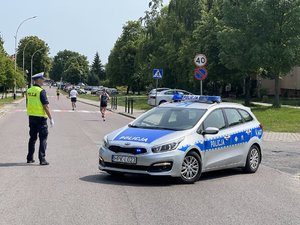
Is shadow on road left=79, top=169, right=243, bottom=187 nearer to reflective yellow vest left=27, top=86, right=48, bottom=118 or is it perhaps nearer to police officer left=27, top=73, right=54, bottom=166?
police officer left=27, top=73, right=54, bottom=166

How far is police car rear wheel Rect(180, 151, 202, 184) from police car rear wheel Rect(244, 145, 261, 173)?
1833mm

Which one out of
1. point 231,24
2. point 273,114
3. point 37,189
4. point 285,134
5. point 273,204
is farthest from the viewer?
point 231,24

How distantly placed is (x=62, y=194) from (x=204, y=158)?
9.32 ft

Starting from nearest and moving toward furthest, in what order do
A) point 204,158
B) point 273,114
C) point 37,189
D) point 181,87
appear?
point 37,189 → point 204,158 → point 273,114 → point 181,87

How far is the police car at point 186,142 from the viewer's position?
9.33m

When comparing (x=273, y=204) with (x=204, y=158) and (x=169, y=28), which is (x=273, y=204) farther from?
(x=169, y=28)

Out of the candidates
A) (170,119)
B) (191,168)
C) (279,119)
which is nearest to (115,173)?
(191,168)

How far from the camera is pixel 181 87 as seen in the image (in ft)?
196

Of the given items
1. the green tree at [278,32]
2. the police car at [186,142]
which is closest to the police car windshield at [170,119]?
Result: the police car at [186,142]

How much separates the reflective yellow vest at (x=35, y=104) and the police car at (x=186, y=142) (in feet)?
7.19

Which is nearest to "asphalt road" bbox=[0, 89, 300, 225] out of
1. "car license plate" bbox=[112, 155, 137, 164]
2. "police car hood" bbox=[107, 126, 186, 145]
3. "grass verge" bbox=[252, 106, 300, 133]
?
"car license plate" bbox=[112, 155, 137, 164]

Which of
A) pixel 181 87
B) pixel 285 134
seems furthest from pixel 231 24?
pixel 181 87

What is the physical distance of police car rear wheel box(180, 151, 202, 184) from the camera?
9.58 m

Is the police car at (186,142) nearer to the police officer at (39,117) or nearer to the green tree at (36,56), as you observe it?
the police officer at (39,117)
